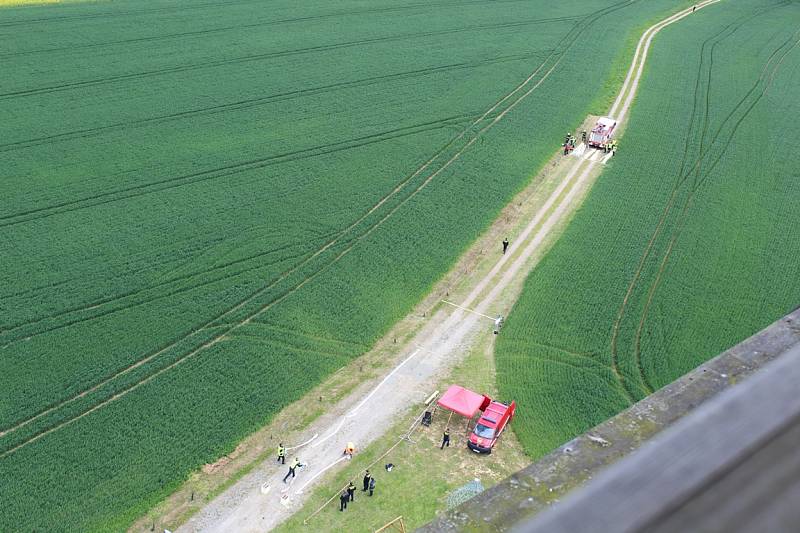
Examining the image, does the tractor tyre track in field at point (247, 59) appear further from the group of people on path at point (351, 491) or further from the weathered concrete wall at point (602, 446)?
the weathered concrete wall at point (602, 446)

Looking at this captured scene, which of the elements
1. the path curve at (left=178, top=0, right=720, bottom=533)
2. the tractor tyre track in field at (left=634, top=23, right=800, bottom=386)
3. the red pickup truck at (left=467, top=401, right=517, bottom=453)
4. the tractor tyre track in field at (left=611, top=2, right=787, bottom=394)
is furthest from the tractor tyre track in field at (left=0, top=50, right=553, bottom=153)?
the red pickup truck at (left=467, top=401, right=517, bottom=453)

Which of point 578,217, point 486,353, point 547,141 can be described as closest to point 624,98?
point 547,141

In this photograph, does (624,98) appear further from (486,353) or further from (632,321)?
(486,353)

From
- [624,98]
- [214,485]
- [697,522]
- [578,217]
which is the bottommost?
[214,485]

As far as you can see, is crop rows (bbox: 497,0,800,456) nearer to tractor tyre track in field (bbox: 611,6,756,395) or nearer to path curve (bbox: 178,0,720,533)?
tractor tyre track in field (bbox: 611,6,756,395)

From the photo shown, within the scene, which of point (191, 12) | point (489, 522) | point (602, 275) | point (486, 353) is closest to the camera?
point (489, 522)

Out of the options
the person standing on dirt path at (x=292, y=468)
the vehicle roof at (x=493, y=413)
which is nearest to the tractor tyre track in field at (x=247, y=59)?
the person standing on dirt path at (x=292, y=468)

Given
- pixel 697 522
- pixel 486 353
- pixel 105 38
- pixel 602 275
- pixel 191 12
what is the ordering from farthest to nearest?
pixel 191 12 < pixel 105 38 < pixel 602 275 < pixel 486 353 < pixel 697 522
